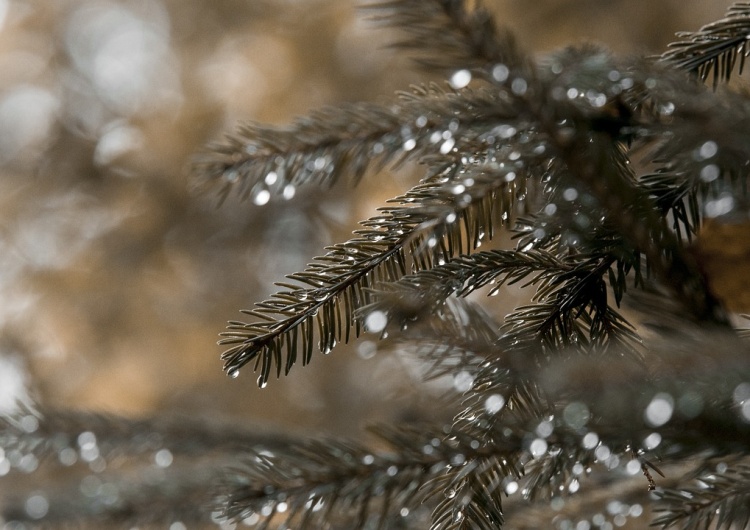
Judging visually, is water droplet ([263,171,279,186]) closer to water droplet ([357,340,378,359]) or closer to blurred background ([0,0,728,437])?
water droplet ([357,340,378,359])

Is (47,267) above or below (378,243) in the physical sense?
below

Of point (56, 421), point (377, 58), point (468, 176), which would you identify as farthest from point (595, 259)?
point (377, 58)

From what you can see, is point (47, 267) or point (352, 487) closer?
point (352, 487)

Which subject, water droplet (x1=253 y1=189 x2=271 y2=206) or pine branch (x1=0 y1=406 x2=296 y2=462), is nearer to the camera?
water droplet (x1=253 y1=189 x2=271 y2=206)

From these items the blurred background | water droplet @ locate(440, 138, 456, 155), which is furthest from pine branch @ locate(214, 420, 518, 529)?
the blurred background

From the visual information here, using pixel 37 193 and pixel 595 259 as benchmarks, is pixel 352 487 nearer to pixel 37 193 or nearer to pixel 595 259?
pixel 595 259

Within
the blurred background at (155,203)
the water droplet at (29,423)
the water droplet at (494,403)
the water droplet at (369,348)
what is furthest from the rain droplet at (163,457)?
the blurred background at (155,203)

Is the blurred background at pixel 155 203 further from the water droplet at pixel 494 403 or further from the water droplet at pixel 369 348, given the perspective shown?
the water droplet at pixel 494 403
